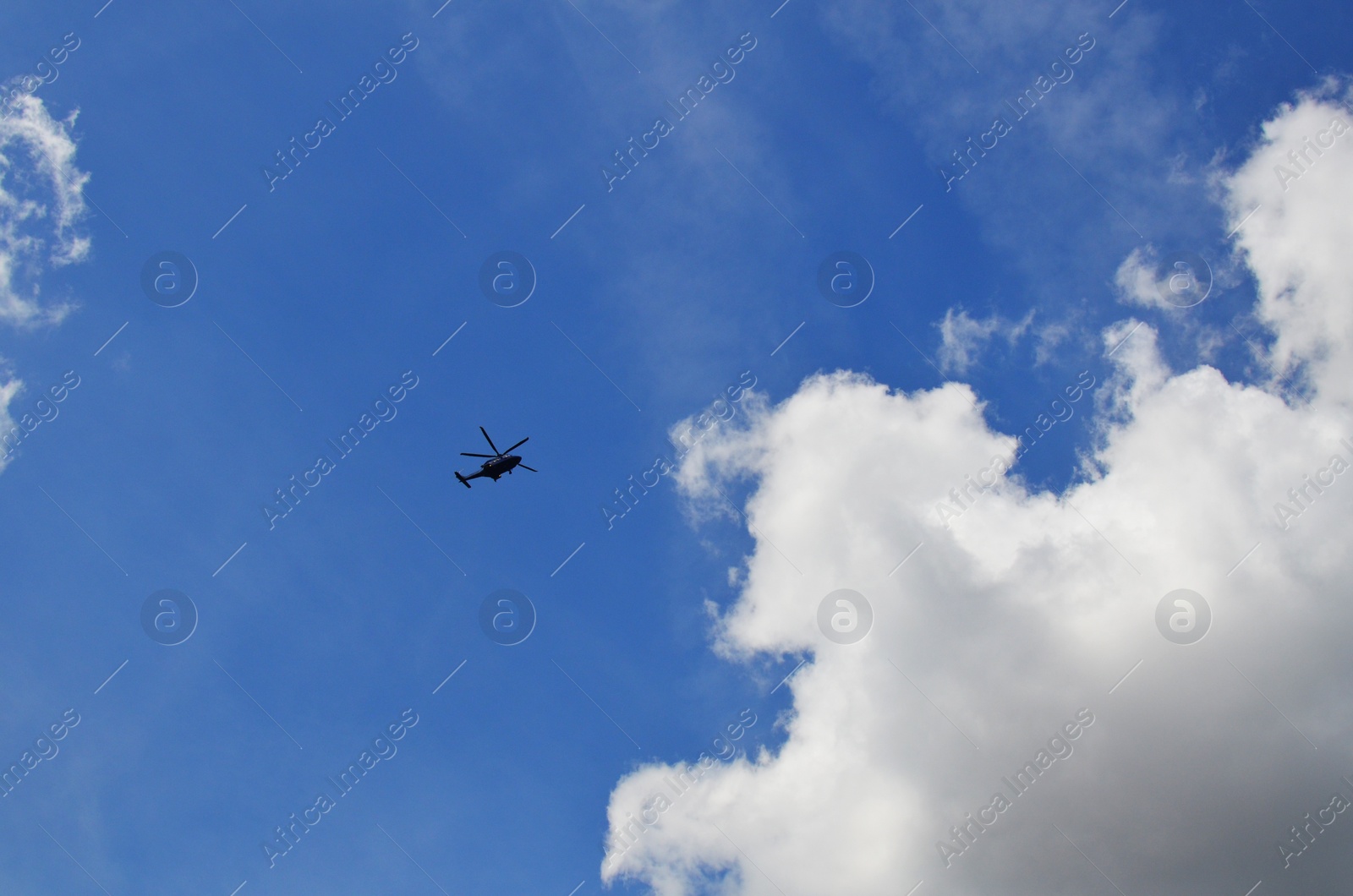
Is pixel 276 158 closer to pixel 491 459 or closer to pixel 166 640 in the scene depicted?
pixel 491 459

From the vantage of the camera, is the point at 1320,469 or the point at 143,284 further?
the point at 143,284

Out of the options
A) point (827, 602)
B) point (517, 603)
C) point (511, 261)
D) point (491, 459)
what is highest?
point (511, 261)

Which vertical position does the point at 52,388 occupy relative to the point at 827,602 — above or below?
above

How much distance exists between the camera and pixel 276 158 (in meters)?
66.1

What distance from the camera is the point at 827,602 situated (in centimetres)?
6944

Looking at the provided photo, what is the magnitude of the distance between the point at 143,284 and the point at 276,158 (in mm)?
17382

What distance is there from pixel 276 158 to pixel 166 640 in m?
49.6

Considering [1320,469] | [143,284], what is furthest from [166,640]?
[1320,469]

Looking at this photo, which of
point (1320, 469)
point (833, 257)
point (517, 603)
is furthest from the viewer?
point (517, 603)

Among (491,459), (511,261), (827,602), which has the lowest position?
(827,602)

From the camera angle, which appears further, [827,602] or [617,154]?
[827,602]

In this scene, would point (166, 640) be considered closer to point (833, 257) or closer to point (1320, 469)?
point (833, 257)

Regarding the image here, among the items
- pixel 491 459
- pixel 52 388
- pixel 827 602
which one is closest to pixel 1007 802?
pixel 827 602

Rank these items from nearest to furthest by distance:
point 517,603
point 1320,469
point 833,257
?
point 1320,469, point 833,257, point 517,603
